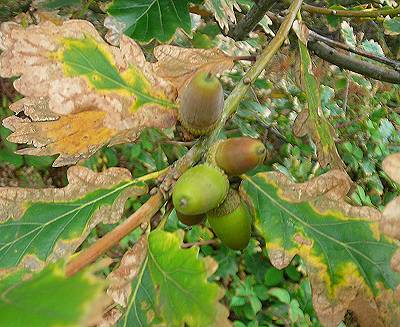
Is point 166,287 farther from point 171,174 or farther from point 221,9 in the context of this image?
point 221,9

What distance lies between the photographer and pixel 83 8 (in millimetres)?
1739

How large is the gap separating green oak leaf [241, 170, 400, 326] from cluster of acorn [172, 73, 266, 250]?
5 centimetres

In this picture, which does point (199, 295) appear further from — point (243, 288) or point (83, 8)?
point (243, 288)

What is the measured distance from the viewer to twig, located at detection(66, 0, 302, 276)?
0.75 metres

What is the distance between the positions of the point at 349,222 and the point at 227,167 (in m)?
0.20

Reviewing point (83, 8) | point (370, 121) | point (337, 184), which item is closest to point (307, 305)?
point (370, 121)

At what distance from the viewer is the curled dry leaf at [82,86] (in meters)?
0.95

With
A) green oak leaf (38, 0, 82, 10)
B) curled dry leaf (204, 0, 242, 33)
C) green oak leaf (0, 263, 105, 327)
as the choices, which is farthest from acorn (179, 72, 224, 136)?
green oak leaf (38, 0, 82, 10)

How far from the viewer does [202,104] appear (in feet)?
3.01

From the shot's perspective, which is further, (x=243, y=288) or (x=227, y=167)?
(x=243, y=288)

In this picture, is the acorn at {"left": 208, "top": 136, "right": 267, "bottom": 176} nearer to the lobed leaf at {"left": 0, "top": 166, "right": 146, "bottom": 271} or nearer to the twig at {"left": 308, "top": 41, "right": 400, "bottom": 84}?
the lobed leaf at {"left": 0, "top": 166, "right": 146, "bottom": 271}

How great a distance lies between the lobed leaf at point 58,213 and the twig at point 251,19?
78 centimetres

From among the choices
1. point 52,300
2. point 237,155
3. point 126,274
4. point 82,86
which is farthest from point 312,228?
point 52,300

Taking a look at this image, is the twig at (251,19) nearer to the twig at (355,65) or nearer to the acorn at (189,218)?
the twig at (355,65)
